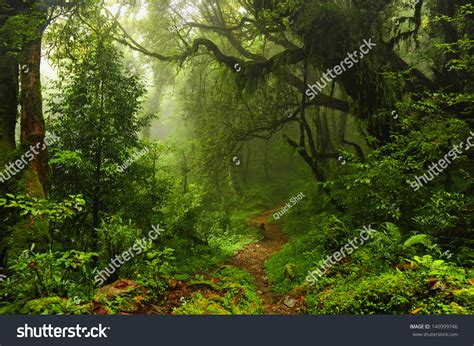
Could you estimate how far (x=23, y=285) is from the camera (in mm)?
4887

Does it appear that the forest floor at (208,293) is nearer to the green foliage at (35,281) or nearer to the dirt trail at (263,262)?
the dirt trail at (263,262)

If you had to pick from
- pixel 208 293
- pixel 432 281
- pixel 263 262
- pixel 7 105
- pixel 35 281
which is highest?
pixel 7 105

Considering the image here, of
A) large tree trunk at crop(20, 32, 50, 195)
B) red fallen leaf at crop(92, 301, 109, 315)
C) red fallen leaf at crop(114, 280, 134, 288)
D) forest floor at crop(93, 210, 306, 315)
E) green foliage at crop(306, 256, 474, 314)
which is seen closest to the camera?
red fallen leaf at crop(92, 301, 109, 315)

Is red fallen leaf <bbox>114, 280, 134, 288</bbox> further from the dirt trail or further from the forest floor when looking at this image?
the dirt trail

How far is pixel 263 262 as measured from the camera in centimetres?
1194

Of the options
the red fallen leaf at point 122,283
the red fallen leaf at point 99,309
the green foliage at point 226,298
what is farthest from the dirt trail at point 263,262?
the red fallen leaf at point 99,309

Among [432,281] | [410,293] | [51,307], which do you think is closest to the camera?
[51,307]

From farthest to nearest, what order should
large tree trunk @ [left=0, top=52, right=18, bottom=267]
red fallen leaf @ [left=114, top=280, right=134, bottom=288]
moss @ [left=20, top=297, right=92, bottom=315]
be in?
large tree trunk @ [left=0, top=52, right=18, bottom=267]
red fallen leaf @ [left=114, top=280, right=134, bottom=288]
moss @ [left=20, top=297, right=92, bottom=315]

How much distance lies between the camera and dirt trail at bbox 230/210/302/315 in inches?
284

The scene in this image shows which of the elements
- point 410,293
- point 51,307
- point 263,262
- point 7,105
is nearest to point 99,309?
point 51,307

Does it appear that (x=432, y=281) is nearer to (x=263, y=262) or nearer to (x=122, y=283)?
(x=122, y=283)

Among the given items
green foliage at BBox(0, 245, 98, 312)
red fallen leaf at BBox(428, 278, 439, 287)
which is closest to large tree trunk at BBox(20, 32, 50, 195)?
green foliage at BBox(0, 245, 98, 312)

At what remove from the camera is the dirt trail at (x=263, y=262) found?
23.7ft

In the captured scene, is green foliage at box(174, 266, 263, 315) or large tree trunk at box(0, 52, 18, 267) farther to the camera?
large tree trunk at box(0, 52, 18, 267)
